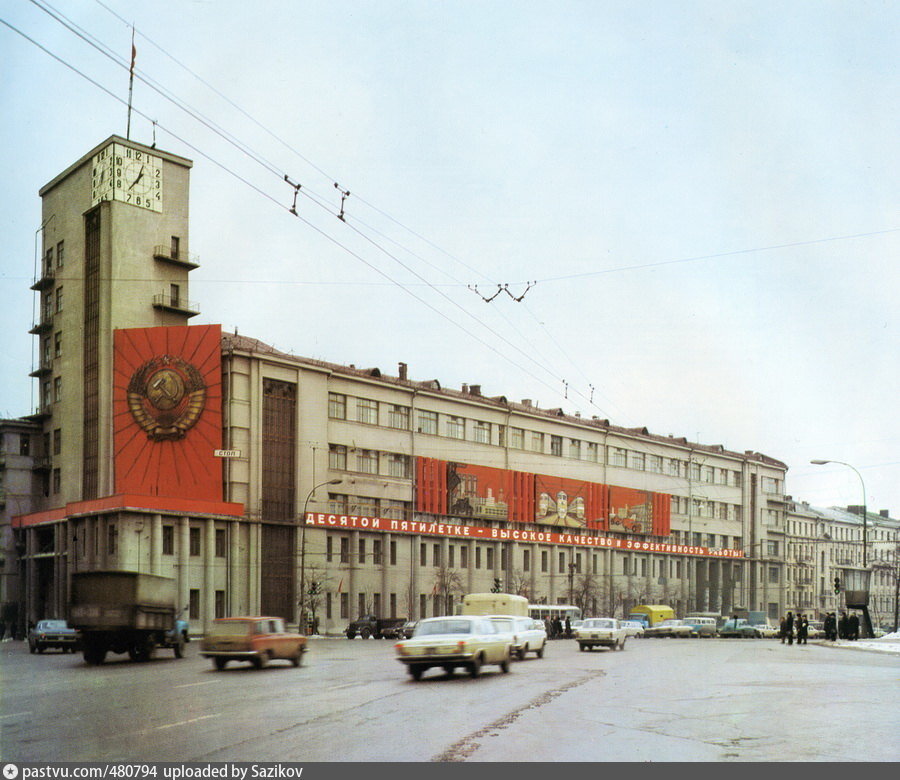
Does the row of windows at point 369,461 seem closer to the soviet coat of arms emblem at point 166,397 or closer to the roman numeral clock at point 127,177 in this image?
the soviet coat of arms emblem at point 166,397

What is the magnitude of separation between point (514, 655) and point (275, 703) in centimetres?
1568

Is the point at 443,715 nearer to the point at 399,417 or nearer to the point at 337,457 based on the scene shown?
the point at 337,457

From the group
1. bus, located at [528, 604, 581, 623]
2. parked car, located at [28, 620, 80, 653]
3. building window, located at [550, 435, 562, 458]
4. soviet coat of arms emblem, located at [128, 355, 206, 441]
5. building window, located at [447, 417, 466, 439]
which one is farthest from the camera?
building window, located at [550, 435, 562, 458]

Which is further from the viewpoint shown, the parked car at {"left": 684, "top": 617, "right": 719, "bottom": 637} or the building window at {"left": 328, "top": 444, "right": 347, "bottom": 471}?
the building window at {"left": 328, "top": 444, "right": 347, "bottom": 471}

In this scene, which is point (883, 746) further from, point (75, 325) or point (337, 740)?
point (75, 325)

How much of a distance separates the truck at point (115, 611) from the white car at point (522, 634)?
9.77 metres

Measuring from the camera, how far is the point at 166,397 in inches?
2881

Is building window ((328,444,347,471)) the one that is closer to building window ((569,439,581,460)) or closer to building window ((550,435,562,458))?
building window ((550,435,562,458))

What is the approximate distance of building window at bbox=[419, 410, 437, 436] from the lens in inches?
3452

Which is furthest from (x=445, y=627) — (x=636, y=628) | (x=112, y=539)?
(x=636, y=628)

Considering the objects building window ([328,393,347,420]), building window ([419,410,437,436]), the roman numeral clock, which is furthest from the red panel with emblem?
building window ([419,410,437,436])

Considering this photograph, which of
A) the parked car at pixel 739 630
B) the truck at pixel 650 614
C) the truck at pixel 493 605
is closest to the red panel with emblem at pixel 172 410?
the truck at pixel 493 605

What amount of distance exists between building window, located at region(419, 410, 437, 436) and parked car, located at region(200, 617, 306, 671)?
58841 mm

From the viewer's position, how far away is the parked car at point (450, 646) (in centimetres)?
2408
